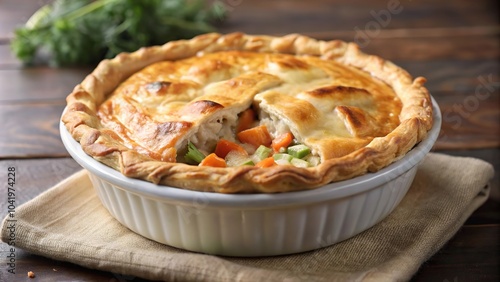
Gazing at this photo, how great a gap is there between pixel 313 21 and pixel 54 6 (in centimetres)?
220

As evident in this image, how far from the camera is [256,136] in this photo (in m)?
3.23

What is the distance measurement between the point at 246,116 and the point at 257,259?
2.52 ft

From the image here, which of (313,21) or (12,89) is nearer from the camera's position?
(12,89)

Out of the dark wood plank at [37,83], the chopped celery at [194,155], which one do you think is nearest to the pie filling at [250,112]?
the chopped celery at [194,155]

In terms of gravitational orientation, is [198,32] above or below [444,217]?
below

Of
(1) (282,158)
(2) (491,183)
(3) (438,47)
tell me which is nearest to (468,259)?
(2) (491,183)

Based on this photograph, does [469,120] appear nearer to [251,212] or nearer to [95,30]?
[251,212]

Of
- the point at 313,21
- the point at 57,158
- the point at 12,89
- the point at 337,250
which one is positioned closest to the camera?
the point at 337,250

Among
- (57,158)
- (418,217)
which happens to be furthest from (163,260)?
(57,158)

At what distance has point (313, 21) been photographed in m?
6.10

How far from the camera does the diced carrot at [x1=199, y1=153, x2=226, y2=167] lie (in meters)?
2.95

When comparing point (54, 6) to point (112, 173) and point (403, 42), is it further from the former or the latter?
point (112, 173)

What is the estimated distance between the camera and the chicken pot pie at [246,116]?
277 centimetres

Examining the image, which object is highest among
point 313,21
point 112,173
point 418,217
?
point 112,173
